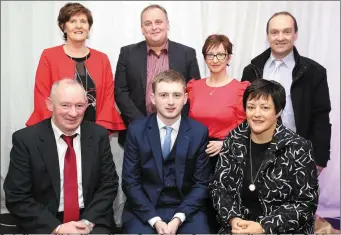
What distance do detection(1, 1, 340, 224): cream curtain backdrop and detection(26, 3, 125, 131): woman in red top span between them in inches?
31.1

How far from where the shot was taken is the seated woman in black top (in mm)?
2334

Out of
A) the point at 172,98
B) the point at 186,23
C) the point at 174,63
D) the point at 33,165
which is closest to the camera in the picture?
the point at 33,165

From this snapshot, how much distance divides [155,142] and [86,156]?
39 cm

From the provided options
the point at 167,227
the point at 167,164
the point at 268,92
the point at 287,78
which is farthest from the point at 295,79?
the point at 167,227

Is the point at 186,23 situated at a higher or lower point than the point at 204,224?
higher

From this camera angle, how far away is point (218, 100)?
2865 mm

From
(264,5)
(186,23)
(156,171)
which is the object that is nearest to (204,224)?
(156,171)

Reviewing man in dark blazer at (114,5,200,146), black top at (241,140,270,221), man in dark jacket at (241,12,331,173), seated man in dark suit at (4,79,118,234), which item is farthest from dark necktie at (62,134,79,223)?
man in dark jacket at (241,12,331,173)

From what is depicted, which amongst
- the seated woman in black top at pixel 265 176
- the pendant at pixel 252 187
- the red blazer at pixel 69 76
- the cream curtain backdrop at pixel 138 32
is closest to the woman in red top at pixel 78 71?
the red blazer at pixel 69 76

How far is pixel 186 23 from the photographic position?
3850 mm

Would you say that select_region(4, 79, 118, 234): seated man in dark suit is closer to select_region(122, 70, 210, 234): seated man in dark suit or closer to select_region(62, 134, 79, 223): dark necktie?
select_region(62, 134, 79, 223): dark necktie

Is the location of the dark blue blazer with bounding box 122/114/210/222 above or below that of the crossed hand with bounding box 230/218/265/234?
above

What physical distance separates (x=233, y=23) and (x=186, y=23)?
40 cm

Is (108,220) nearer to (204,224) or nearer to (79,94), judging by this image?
(204,224)
